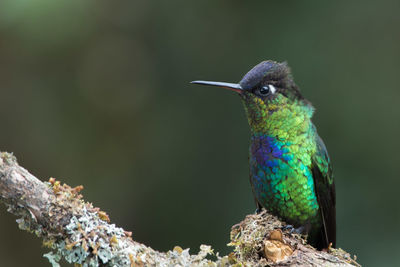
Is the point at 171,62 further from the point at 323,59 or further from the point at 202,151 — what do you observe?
the point at 323,59

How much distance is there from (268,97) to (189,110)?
1.62 meters

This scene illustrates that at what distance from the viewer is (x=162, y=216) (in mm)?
4906

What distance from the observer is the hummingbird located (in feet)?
10.5

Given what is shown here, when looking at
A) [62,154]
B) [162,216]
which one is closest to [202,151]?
[162,216]

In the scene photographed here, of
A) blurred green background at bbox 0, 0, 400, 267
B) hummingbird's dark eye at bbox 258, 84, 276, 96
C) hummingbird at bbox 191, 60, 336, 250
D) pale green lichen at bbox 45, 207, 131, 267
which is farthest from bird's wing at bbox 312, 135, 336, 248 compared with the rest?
pale green lichen at bbox 45, 207, 131, 267

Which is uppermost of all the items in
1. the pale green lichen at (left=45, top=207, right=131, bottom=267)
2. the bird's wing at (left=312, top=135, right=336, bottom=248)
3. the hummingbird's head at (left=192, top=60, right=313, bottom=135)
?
the hummingbird's head at (left=192, top=60, right=313, bottom=135)

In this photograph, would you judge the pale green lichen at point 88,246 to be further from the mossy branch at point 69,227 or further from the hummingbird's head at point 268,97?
the hummingbird's head at point 268,97

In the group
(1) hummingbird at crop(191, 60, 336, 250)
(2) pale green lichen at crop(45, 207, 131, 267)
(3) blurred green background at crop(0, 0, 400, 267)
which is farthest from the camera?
(3) blurred green background at crop(0, 0, 400, 267)

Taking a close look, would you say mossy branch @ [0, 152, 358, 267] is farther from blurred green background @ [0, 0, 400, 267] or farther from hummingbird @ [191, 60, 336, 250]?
blurred green background @ [0, 0, 400, 267]

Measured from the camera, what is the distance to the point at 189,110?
4832mm

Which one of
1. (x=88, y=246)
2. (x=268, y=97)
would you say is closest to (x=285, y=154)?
(x=268, y=97)

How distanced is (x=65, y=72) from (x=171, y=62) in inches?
41.9

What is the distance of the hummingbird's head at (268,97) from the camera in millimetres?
3289

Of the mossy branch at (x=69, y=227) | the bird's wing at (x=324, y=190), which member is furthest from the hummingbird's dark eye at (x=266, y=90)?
the mossy branch at (x=69, y=227)
